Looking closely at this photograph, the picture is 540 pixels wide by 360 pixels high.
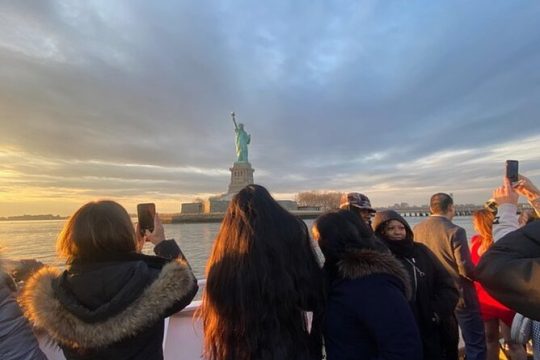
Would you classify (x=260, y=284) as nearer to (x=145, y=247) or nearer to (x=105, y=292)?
(x=105, y=292)

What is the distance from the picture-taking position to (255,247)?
160 centimetres

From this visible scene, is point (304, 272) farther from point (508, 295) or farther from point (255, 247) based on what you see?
point (508, 295)

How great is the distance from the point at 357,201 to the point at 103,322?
6.50 feet

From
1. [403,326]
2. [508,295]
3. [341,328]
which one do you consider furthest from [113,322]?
[508,295]

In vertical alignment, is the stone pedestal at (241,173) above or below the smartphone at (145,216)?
above

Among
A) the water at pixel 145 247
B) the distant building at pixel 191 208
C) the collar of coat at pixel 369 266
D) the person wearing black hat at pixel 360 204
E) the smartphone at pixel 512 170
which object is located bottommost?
the water at pixel 145 247

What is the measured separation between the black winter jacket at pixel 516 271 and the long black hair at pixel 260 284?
0.70 m

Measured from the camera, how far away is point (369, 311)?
1546mm

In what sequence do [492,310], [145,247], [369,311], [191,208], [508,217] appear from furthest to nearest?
1. [191,208]
2. [145,247]
3. [492,310]
4. [508,217]
5. [369,311]

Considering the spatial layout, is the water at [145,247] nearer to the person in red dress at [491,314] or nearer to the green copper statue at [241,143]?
the person in red dress at [491,314]

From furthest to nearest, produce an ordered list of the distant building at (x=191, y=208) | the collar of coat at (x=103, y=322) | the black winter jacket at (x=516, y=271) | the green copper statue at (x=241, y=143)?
the distant building at (x=191, y=208), the green copper statue at (x=241, y=143), the collar of coat at (x=103, y=322), the black winter jacket at (x=516, y=271)

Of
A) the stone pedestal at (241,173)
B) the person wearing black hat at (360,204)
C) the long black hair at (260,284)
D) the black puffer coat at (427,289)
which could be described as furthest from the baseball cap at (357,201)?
the stone pedestal at (241,173)

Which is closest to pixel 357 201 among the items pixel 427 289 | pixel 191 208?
pixel 427 289

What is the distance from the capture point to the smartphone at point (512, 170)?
196 cm
